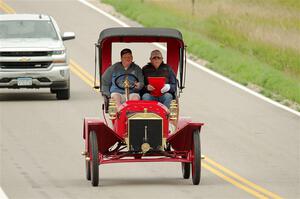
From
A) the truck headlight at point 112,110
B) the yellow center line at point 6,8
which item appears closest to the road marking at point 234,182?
the truck headlight at point 112,110

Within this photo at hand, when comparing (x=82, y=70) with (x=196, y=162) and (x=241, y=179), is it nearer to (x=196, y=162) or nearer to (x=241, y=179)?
(x=241, y=179)

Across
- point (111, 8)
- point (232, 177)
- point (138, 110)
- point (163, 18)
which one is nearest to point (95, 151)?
point (138, 110)

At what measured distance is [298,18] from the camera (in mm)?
45188

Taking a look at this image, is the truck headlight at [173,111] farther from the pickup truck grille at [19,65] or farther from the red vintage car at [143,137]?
the pickup truck grille at [19,65]

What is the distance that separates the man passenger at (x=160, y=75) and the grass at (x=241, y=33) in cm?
1039

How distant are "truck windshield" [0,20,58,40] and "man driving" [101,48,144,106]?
1166 centimetres

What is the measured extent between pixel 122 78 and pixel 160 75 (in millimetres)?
537

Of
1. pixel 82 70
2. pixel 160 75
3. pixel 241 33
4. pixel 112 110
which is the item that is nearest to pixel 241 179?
pixel 160 75

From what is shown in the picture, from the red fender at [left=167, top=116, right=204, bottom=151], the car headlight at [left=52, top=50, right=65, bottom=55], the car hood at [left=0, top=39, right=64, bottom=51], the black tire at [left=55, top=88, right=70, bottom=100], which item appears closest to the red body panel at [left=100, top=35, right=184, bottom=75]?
the red fender at [left=167, top=116, right=204, bottom=151]

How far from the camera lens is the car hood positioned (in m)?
30.0

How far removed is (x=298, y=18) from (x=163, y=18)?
4461 millimetres

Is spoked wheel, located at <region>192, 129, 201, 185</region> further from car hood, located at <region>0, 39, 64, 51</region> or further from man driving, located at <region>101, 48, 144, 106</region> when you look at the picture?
car hood, located at <region>0, 39, 64, 51</region>

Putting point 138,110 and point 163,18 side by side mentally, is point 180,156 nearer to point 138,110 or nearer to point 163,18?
point 138,110

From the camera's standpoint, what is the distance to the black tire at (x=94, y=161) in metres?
17.6
